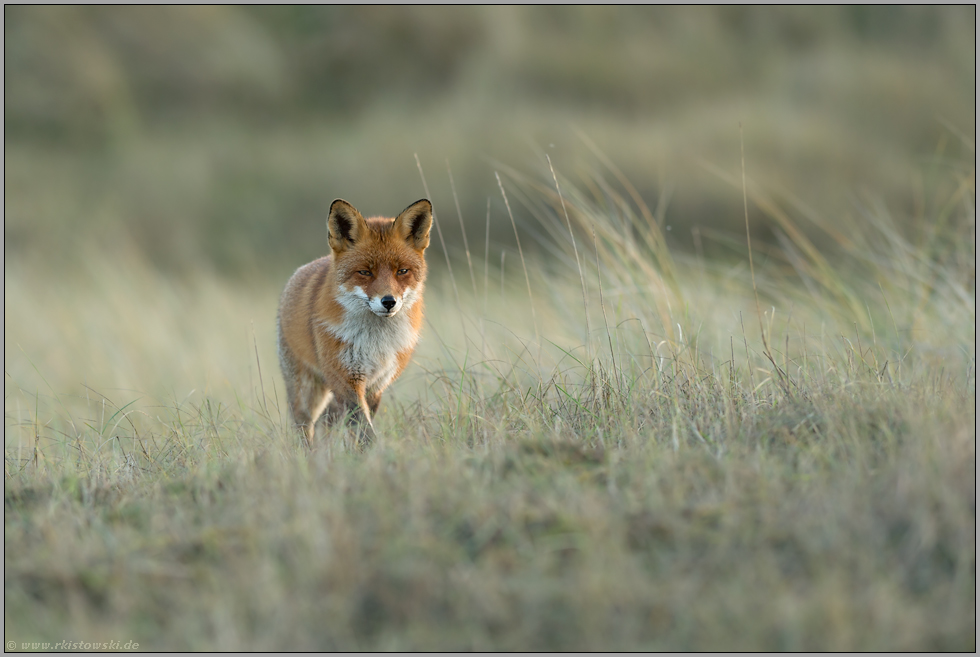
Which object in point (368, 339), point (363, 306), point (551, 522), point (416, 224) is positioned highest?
point (416, 224)

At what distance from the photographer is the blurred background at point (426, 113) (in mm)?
13328

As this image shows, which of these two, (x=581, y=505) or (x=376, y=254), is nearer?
(x=581, y=505)

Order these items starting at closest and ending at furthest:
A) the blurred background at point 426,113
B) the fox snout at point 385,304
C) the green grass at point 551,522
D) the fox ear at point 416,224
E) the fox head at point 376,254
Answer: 1. the green grass at point 551,522
2. the fox snout at point 385,304
3. the fox head at point 376,254
4. the fox ear at point 416,224
5. the blurred background at point 426,113

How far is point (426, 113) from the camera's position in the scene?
637 inches

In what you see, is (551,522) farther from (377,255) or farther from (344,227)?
(344,227)

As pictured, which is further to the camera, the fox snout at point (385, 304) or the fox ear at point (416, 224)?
the fox ear at point (416, 224)

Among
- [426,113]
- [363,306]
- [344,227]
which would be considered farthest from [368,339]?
[426,113]

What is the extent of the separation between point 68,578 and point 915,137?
50.4 ft

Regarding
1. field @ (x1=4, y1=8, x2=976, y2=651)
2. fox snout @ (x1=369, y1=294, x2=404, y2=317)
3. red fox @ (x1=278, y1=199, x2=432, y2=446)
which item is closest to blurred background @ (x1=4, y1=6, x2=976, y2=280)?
field @ (x1=4, y1=8, x2=976, y2=651)

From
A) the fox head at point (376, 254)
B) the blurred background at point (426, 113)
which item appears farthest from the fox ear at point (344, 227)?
the blurred background at point (426, 113)

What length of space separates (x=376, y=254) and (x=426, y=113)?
13.1 meters

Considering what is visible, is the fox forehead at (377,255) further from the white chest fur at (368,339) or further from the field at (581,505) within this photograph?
the field at (581,505)

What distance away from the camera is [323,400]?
4562mm

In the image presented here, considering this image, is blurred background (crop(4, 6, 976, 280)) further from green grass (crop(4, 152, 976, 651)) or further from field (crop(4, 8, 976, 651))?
green grass (crop(4, 152, 976, 651))
